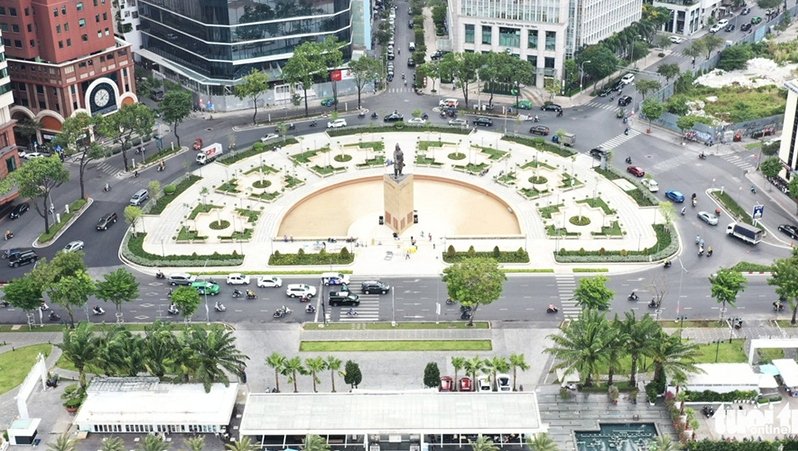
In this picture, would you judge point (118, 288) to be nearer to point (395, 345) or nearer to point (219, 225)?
point (219, 225)

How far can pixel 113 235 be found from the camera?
631 ft

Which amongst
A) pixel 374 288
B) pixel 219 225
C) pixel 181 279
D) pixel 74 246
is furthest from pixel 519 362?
pixel 74 246

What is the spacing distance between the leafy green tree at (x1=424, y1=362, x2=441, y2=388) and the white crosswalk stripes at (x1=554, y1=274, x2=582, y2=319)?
32224 millimetres

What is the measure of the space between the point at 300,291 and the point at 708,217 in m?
83.4

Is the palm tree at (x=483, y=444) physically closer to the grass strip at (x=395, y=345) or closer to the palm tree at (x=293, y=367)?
the grass strip at (x=395, y=345)

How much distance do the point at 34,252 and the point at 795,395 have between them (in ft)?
453

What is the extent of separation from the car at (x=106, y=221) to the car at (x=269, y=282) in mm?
42498

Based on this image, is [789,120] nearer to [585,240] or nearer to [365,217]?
[585,240]

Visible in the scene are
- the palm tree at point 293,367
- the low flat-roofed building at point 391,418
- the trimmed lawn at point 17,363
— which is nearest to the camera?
the low flat-roofed building at point 391,418

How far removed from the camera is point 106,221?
19538cm

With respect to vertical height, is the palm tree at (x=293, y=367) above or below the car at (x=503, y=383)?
above

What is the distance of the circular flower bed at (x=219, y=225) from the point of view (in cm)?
19275

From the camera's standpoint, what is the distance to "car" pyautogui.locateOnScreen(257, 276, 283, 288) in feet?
563

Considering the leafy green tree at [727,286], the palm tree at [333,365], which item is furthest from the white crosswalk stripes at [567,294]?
the palm tree at [333,365]
